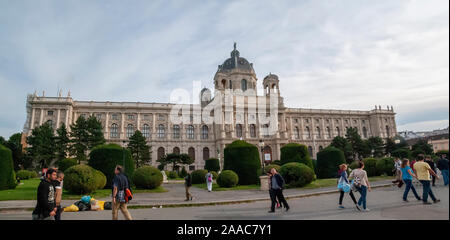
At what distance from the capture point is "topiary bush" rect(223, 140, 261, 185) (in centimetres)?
1878

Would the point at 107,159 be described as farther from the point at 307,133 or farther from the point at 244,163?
the point at 307,133

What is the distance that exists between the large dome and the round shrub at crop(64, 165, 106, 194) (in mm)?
46827

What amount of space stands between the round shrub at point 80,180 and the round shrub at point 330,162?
1878 cm

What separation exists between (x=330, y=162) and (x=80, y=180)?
778 inches

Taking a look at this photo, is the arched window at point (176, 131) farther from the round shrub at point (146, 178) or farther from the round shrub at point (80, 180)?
the round shrub at point (80, 180)

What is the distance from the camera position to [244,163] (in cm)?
1886

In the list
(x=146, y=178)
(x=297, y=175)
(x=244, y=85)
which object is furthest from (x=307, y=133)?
(x=146, y=178)

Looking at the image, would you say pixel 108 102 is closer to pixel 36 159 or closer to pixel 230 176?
pixel 36 159

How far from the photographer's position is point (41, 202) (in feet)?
15.0

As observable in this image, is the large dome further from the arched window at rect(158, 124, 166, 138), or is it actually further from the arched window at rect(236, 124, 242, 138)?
the arched window at rect(158, 124, 166, 138)

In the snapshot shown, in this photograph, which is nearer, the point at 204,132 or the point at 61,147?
the point at 61,147

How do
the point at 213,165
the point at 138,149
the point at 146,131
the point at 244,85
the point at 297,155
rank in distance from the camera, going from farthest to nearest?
the point at 244,85 → the point at 146,131 → the point at 138,149 → the point at 213,165 → the point at 297,155

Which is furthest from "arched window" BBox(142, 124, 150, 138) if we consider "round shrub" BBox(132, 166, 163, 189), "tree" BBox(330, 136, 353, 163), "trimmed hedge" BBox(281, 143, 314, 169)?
"trimmed hedge" BBox(281, 143, 314, 169)
